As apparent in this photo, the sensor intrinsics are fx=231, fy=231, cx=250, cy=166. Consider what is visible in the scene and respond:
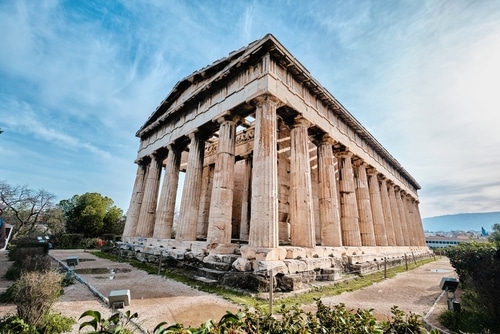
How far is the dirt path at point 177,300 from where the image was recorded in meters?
5.43

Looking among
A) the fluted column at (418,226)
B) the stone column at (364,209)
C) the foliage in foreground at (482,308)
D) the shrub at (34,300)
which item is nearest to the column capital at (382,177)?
the stone column at (364,209)

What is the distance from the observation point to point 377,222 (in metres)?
19.3

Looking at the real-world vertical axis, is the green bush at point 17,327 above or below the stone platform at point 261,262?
below

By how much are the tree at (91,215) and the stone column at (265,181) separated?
2986cm

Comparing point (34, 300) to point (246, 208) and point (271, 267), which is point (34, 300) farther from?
point (246, 208)

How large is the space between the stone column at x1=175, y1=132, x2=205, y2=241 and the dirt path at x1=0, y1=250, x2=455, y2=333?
3380 millimetres

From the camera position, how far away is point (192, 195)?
45.4 ft

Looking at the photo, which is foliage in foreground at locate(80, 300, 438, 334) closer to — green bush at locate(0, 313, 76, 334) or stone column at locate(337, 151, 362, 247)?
green bush at locate(0, 313, 76, 334)

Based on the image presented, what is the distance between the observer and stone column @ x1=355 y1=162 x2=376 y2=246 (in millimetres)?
16938

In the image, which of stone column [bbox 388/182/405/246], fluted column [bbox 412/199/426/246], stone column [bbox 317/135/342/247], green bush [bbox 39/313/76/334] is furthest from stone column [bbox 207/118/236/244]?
fluted column [bbox 412/199/426/246]

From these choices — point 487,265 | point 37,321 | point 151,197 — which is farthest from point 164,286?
point 151,197

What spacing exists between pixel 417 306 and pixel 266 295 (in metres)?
4.48

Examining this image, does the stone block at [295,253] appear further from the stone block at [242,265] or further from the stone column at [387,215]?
the stone column at [387,215]

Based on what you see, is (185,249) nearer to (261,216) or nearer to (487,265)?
(261,216)
